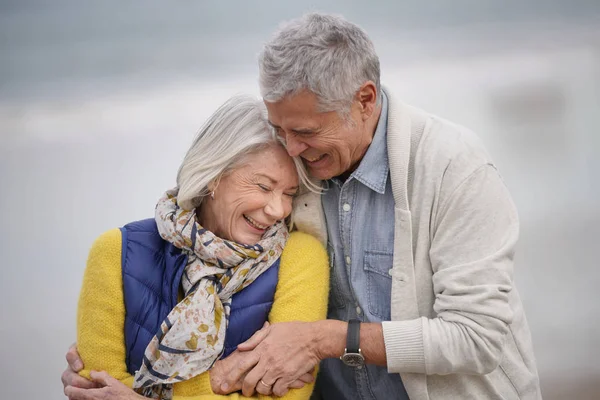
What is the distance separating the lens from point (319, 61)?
5.99 feet

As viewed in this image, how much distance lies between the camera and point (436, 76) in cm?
411

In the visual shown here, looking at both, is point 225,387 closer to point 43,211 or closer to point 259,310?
point 259,310

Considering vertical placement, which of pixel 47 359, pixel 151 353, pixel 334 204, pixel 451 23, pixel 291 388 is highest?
pixel 451 23

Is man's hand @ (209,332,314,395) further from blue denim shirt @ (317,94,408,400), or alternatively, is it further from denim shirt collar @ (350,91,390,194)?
denim shirt collar @ (350,91,390,194)

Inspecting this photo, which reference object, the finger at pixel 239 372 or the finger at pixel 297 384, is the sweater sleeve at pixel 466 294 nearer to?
the finger at pixel 297 384

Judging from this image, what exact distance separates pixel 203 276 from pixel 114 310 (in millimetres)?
242

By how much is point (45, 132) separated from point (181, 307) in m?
2.35

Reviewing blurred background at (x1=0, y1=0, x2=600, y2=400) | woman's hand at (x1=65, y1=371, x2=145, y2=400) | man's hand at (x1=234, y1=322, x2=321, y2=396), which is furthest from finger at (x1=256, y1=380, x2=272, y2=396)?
blurred background at (x1=0, y1=0, x2=600, y2=400)

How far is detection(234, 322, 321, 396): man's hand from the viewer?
1854mm

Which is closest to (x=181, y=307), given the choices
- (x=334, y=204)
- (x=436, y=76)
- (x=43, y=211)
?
(x=334, y=204)

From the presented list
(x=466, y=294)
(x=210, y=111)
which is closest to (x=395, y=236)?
(x=466, y=294)

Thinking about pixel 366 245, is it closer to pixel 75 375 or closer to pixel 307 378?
pixel 307 378

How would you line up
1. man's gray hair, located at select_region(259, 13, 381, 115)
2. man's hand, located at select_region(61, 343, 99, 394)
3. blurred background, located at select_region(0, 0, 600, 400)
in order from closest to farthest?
1. man's gray hair, located at select_region(259, 13, 381, 115)
2. man's hand, located at select_region(61, 343, 99, 394)
3. blurred background, located at select_region(0, 0, 600, 400)

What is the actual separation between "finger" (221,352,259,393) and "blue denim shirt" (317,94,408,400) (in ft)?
1.15
